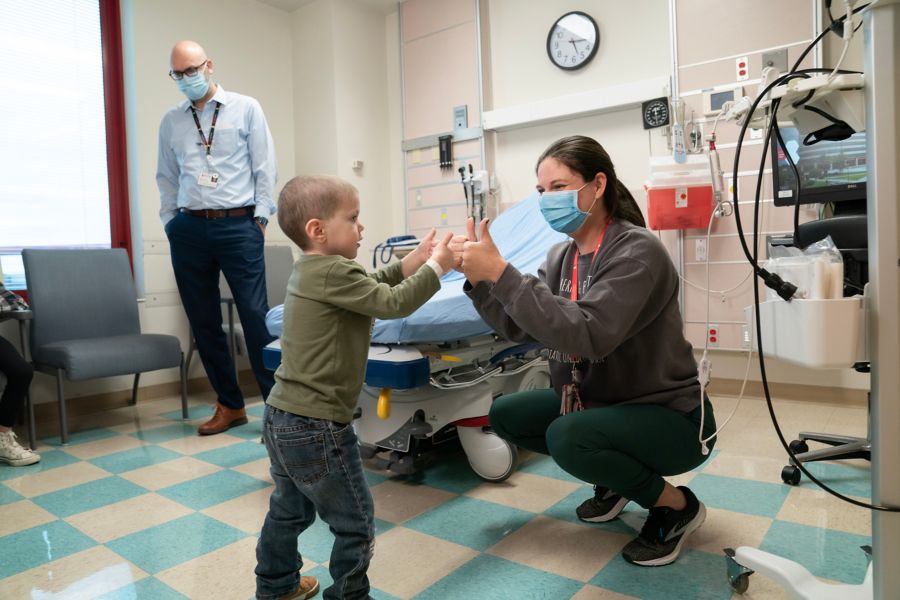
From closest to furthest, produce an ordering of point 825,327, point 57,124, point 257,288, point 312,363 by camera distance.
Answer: point 825,327
point 312,363
point 257,288
point 57,124

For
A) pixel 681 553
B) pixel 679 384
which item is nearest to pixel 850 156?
pixel 679 384

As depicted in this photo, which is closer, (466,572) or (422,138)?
(466,572)

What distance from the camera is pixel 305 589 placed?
1508 mm

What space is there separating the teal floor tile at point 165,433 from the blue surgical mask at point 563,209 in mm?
2331

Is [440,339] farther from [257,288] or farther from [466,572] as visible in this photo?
[257,288]

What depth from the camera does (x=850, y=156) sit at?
267 cm

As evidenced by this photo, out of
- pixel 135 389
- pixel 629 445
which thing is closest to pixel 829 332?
pixel 629 445

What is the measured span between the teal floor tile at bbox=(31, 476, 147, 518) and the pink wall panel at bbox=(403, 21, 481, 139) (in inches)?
128

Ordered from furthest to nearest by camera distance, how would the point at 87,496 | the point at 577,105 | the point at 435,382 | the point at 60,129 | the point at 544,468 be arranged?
the point at 577,105 < the point at 60,129 < the point at 544,468 < the point at 87,496 < the point at 435,382

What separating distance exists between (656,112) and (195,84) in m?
2.53

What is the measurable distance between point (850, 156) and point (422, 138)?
2978 millimetres

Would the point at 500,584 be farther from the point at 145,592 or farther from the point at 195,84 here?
the point at 195,84

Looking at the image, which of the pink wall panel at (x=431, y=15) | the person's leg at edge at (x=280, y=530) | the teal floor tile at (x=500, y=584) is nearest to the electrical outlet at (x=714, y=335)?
the teal floor tile at (x=500, y=584)

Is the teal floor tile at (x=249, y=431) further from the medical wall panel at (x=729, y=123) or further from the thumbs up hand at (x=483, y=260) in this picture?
the medical wall panel at (x=729, y=123)
